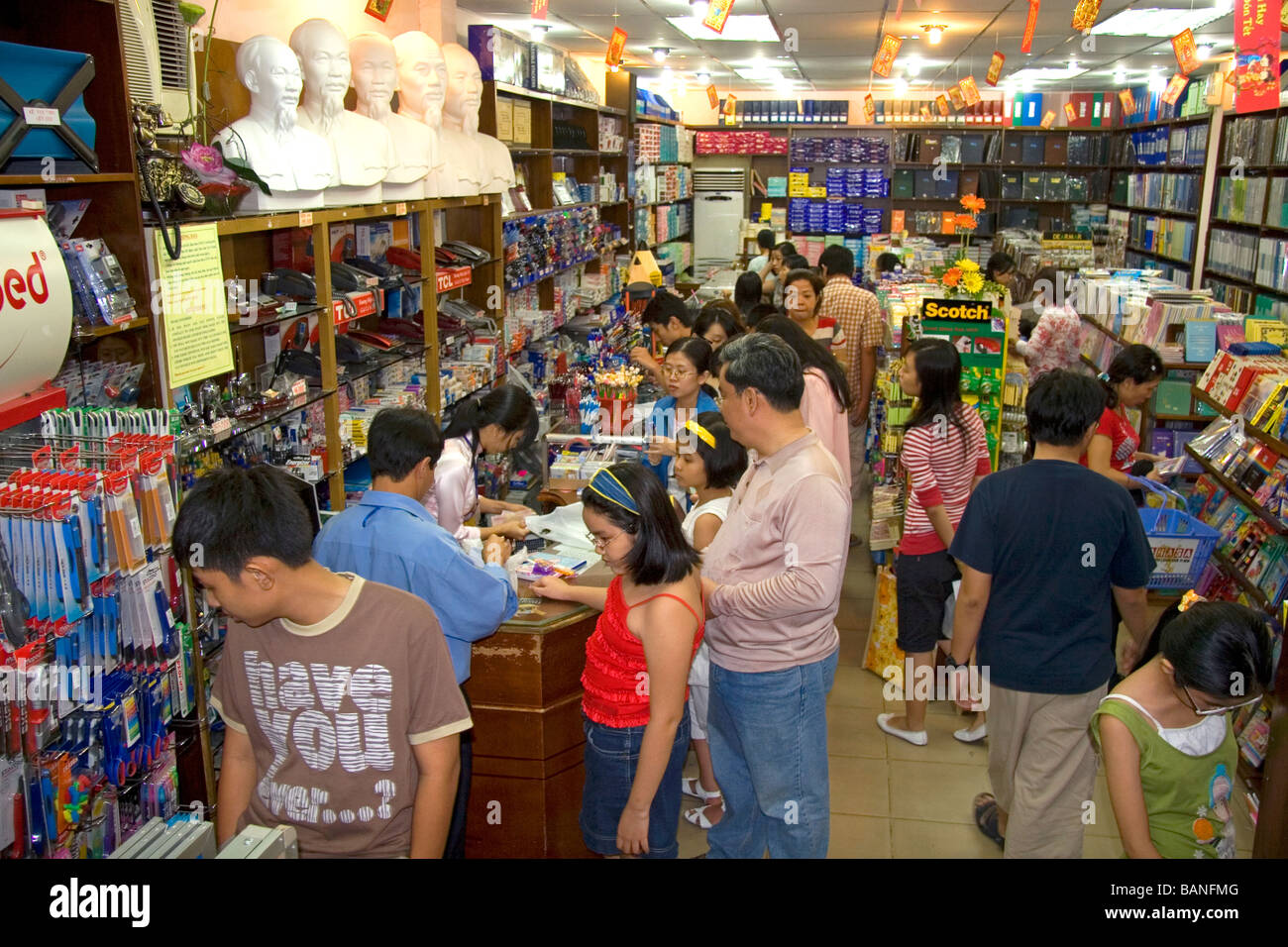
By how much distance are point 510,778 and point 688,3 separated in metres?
5.98

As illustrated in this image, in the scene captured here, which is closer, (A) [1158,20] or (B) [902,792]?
(B) [902,792]

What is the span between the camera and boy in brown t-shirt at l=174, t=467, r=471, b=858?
1.80 metres

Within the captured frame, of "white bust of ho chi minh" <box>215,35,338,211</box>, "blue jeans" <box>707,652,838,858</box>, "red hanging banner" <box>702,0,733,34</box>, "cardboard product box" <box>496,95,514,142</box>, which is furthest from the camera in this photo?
"cardboard product box" <box>496,95,514,142</box>

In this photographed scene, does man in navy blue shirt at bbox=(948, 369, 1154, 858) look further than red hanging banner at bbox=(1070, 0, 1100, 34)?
No

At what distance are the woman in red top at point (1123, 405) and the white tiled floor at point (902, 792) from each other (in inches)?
51.5

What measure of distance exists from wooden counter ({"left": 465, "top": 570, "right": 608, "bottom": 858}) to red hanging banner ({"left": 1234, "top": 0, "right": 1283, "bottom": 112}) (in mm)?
4758

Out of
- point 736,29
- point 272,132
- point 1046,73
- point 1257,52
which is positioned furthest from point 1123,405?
point 1046,73

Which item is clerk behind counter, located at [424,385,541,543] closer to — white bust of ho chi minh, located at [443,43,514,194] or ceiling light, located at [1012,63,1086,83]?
white bust of ho chi minh, located at [443,43,514,194]

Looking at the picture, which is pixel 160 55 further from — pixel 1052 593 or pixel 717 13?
pixel 717 13

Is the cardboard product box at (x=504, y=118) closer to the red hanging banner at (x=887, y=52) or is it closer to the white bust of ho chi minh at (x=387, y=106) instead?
the white bust of ho chi minh at (x=387, y=106)

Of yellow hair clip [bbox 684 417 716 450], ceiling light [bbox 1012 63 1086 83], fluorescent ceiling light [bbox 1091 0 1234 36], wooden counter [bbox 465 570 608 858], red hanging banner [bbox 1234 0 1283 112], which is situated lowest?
wooden counter [bbox 465 570 608 858]

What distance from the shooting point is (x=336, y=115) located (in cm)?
430

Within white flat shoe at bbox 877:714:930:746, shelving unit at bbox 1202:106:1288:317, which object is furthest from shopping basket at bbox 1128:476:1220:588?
shelving unit at bbox 1202:106:1288:317

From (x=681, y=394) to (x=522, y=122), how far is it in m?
3.34
